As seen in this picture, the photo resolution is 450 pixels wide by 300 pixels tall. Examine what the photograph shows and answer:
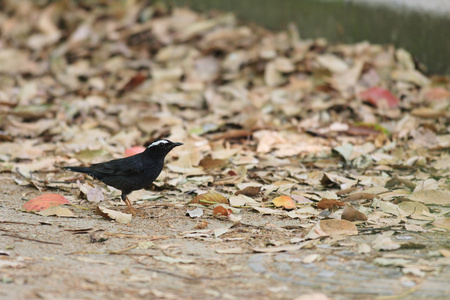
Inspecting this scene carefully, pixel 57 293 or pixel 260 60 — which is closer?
pixel 57 293

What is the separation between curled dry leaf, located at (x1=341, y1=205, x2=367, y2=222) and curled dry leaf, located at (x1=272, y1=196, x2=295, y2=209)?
19.2 inches

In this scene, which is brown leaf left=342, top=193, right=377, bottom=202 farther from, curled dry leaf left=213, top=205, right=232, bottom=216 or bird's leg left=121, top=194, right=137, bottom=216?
bird's leg left=121, top=194, right=137, bottom=216

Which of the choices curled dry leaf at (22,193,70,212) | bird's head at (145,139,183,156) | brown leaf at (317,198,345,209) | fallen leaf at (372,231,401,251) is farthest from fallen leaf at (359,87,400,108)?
curled dry leaf at (22,193,70,212)

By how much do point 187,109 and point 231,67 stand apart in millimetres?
1028

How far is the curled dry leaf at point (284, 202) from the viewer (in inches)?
155

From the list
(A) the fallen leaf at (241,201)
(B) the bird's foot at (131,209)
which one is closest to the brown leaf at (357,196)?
(A) the fallen leaf at (241,201)

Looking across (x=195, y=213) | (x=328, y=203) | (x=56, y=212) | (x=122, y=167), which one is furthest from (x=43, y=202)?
(x=328, y=203)

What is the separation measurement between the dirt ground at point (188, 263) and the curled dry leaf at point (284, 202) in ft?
0.63

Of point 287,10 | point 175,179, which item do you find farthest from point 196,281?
point 287,10

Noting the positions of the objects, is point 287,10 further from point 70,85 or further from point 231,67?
point 70,85

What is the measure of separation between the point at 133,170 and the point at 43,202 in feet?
2.08

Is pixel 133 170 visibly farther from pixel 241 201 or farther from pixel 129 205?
pixel 241 201

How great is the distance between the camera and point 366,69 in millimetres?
6902

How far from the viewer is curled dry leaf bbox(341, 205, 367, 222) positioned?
138 inches
